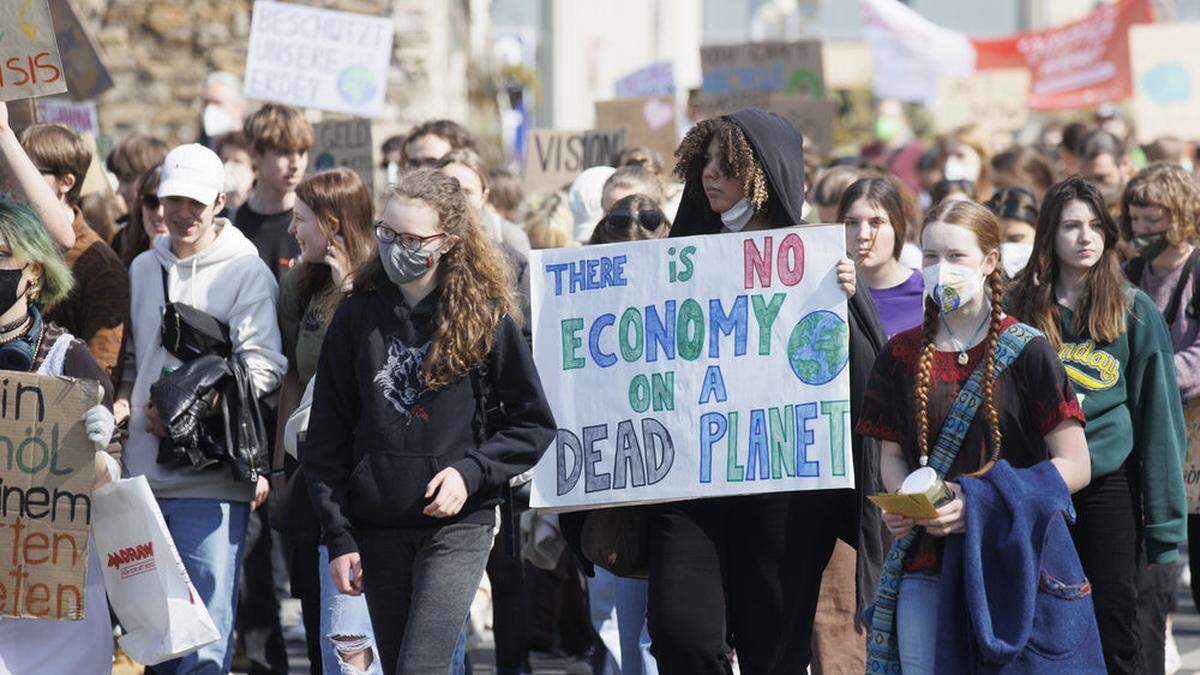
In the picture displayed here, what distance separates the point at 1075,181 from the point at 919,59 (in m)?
10.8

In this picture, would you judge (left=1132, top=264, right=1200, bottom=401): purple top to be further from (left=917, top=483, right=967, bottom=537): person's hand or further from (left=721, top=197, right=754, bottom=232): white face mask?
(left=917, top=483, right=967, bottom=537): person's hand

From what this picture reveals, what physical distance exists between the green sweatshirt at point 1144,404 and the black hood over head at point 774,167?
115 centimetres

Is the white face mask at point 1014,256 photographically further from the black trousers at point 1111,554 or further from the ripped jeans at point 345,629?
the ripped jeans at point 345,629

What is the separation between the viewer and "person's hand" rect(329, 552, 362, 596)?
16.7 ft

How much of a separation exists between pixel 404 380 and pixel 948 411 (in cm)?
145

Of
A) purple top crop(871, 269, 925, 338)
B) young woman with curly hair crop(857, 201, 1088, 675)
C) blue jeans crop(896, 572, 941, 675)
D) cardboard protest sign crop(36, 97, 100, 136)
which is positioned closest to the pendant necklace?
young woman with curly hair crop(857, 201, 1088, 675)

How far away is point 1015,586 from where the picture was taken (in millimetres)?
4750

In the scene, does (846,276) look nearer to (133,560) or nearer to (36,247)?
(133,560)

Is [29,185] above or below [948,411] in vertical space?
above

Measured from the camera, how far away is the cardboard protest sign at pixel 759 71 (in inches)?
524

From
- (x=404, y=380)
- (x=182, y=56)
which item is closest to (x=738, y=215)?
(x=404, y=380)

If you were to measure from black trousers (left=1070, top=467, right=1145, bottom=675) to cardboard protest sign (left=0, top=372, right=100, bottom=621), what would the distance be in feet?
9.78

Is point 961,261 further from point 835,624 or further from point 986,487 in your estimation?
point 835,624

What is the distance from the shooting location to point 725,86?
13453mm
